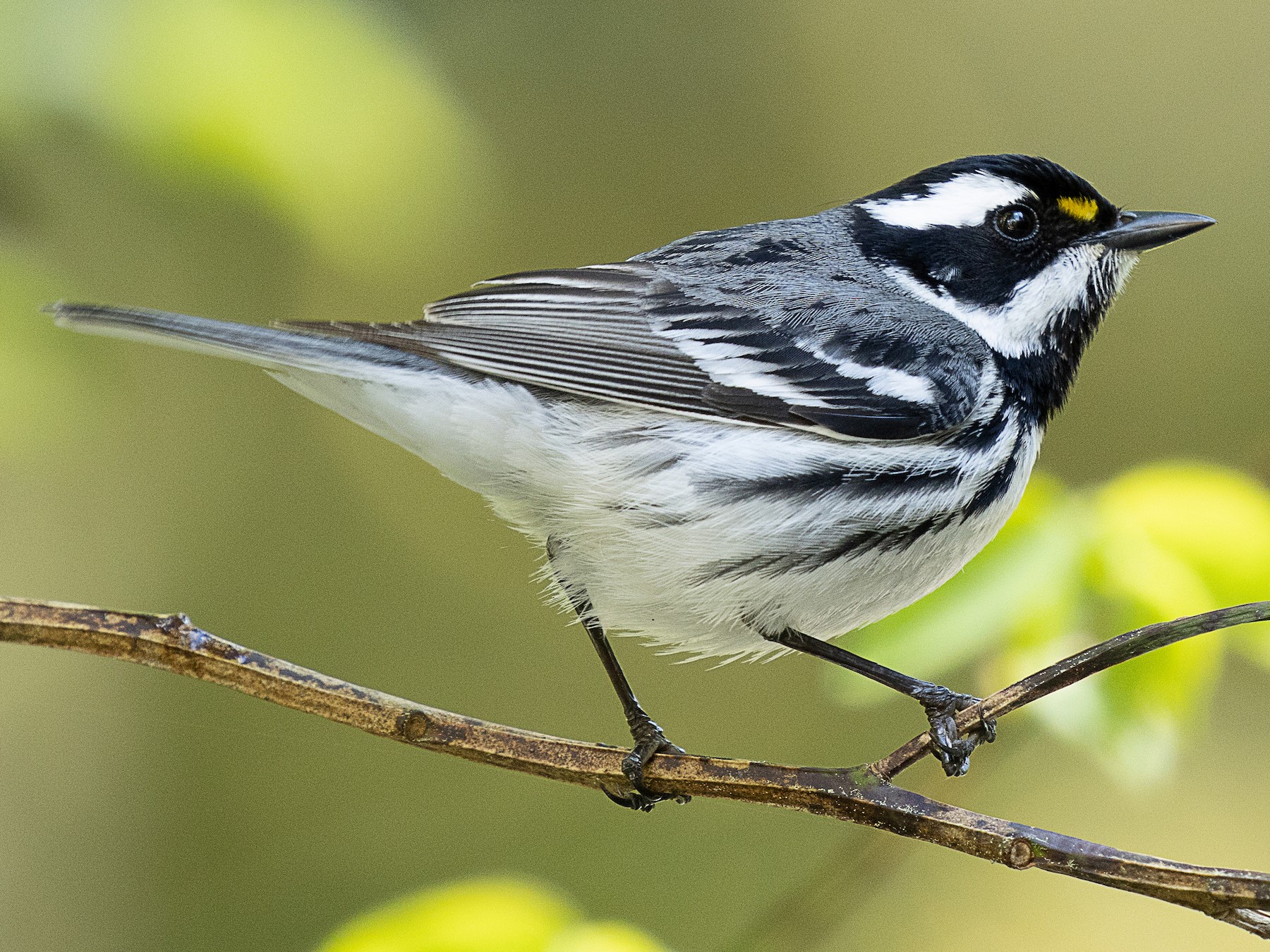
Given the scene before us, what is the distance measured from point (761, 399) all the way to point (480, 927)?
1.03 meters

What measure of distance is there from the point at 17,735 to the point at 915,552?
330 centimetres

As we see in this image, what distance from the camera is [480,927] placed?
4.93 feet

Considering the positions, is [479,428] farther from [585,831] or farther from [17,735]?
[17,735]

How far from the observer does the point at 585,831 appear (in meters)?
3.95

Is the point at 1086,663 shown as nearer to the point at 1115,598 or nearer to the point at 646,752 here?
the point at 1115,598

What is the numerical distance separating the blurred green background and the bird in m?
0.83

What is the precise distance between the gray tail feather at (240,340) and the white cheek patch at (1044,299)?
1.11m

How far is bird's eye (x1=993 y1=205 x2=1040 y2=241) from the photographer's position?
224cm

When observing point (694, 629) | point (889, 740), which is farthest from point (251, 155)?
point (889, 740)

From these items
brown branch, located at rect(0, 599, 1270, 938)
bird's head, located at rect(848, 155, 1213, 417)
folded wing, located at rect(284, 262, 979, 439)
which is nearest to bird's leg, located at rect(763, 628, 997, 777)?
brown branch, located at rect(0, 599, 1270, 938)

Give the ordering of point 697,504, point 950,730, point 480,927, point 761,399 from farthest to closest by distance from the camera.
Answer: point 761,399
point 697,504
point 950,730
point 480,927

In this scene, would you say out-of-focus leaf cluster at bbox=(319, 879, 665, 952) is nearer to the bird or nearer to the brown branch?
the brown branch

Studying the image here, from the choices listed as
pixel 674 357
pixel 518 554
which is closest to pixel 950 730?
pixel 674 357

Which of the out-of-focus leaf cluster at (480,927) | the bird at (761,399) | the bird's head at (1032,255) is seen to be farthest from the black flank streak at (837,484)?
the out-of-focus leaf cluster at (480,927)
